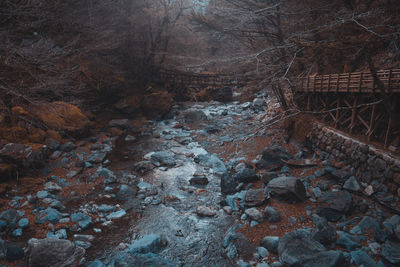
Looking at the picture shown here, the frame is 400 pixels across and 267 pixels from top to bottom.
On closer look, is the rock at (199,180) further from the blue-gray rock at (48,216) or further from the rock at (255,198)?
the blue-gray rock at (48,216)

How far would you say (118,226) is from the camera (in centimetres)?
491

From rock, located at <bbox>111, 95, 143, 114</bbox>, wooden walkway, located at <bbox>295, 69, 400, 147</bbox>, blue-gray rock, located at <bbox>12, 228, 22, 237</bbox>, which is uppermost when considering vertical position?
wooden walkway, located at <bbox>295, 69, 400, 147</bbox>

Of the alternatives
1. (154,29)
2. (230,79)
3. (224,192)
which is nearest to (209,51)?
(230,79)

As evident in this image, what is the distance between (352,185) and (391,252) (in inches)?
77.1

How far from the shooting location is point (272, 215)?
15.6ft

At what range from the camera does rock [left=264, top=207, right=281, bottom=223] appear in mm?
4715

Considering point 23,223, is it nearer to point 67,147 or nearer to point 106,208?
point 106,208

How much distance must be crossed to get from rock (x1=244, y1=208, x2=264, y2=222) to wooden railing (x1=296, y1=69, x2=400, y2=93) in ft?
10.5

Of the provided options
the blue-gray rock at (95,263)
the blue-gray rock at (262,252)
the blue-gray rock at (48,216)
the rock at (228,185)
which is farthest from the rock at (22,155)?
the blue-gray rock at (262,252)

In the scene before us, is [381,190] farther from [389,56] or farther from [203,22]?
[203,22]

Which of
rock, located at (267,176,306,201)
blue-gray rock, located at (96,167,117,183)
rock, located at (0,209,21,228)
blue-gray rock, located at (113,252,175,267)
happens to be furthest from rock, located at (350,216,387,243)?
rock, located at (0,209,21,228)

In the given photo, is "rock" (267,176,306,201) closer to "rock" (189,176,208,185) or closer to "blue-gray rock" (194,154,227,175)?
"rock" (189,176,208,185)

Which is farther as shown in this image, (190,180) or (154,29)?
(154,29)

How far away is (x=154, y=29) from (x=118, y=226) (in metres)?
15.5
